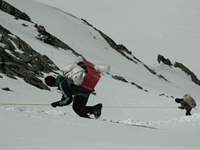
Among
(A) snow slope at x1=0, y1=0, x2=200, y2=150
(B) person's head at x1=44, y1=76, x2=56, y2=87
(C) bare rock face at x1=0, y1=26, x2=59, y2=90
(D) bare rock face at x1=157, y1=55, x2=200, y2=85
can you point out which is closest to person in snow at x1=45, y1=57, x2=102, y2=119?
(B) person's head at x1=44, y1=76, x2=56, y2=87

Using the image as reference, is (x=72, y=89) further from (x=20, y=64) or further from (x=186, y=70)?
(x=186, y=70)

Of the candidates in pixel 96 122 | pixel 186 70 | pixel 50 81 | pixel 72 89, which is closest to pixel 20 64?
pixel 50 81

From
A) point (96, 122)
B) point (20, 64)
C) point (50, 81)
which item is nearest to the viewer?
point (96, 122)

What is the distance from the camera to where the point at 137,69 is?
45.2 meters

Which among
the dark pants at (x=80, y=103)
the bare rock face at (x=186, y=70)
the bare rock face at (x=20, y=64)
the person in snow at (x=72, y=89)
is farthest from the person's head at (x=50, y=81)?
the bare rock face at (x=186, y=70)

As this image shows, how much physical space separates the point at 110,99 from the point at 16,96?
8.65m

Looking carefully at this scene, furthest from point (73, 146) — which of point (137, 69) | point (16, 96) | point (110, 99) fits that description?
point (137, 69)

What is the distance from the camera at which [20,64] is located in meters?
18.4

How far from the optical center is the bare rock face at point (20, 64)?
1591cm

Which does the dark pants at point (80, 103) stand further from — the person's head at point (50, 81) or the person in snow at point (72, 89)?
the person's head at point (50, 81)

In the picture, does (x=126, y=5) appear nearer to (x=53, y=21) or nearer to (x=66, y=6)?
(x=66, y=6)

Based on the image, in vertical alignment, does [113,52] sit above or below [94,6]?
below

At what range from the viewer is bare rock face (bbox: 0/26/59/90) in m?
15.9

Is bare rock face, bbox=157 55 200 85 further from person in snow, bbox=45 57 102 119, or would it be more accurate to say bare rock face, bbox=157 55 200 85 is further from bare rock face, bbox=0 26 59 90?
person in snow, bbox=45 57 102 119
